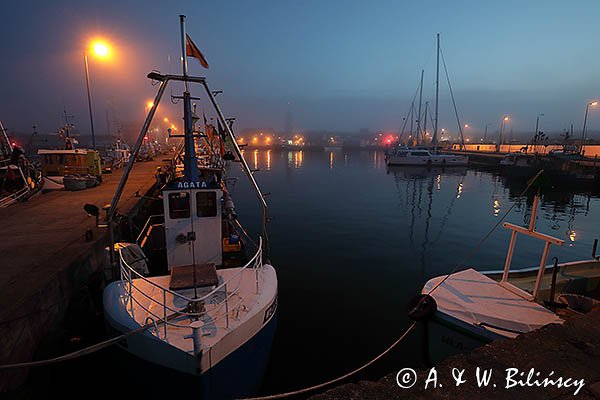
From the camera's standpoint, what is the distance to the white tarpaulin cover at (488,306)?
7.12 m

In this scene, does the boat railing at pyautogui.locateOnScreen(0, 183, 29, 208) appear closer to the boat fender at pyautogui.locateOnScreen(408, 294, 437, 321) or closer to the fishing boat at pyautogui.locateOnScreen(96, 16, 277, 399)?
the fishing boat at pyautogui.locateOnScreen(96, 16, 277, 399)

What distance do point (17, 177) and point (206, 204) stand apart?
3156 centimetres

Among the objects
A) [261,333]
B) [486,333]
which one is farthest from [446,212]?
[261,333]

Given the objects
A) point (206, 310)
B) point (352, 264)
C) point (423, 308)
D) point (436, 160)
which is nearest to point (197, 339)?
point (206, 310)

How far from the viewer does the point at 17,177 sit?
29.2m

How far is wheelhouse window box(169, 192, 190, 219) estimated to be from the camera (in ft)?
30.4

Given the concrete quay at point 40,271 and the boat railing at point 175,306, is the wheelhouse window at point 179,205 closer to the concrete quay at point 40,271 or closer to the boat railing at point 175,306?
the boat railing at point 175,306

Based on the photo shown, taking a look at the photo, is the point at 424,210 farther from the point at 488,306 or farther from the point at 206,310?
the point at 206,310

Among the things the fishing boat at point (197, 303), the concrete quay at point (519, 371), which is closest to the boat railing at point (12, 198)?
the fishing boat at point (197, 303)

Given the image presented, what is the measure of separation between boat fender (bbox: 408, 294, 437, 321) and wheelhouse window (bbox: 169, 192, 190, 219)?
7.16m

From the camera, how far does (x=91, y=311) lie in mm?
9336

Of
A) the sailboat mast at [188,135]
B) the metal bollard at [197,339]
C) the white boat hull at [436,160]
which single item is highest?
the sailboat mast at [188,135]

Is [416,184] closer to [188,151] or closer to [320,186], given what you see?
[320,186]

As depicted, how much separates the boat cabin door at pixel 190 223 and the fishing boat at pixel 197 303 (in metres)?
0.03
